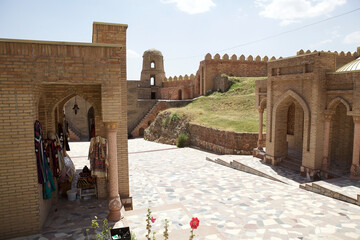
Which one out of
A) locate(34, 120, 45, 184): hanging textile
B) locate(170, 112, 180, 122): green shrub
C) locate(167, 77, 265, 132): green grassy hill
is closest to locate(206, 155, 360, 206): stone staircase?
locate(167, 77, 265, 132): green grassy hill

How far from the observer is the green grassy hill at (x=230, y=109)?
65.3ft

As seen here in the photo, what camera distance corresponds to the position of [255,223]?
727 centimetres

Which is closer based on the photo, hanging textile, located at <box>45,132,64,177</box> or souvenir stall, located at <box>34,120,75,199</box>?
souvenir stall, located at <box>34,120,75,199</box>

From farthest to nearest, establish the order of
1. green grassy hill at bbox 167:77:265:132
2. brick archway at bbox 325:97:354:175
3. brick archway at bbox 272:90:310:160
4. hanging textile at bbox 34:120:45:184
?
green grassy hill at bbox 167:77:265:132, brick archway at bbox 325:97:354:175, brick archway at bbox 272:90:310:160, hanging textile at bbox 34:120:45:184

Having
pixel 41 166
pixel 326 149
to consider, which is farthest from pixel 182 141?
pixel 41 166

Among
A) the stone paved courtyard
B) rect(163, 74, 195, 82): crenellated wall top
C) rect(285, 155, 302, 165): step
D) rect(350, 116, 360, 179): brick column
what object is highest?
rect(163, 74, 195, 82): crenellated wall top

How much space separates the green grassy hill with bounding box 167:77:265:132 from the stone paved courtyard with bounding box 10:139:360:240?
7.57 metres

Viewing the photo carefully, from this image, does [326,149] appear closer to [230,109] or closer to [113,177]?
[113,177]

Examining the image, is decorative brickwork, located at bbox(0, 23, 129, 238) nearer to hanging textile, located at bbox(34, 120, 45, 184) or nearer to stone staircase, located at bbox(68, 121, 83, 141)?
hanging textile, located at bbox(34, 120, 45, 184)

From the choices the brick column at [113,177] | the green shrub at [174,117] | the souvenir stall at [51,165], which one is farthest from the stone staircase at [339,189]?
the green shrub at [174,117]

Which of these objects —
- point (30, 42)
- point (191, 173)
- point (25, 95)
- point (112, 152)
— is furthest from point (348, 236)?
point (30, 42)

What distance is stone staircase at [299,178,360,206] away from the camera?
29.1 ft

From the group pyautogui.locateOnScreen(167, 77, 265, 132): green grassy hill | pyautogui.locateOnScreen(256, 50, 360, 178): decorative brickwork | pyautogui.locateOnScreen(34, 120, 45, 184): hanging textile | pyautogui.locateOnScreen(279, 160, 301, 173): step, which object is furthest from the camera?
pyautogui.locateOnScreen(167, 77, 265, 132): green grassy hill

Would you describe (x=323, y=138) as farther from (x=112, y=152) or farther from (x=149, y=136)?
(x=149, y=136)
